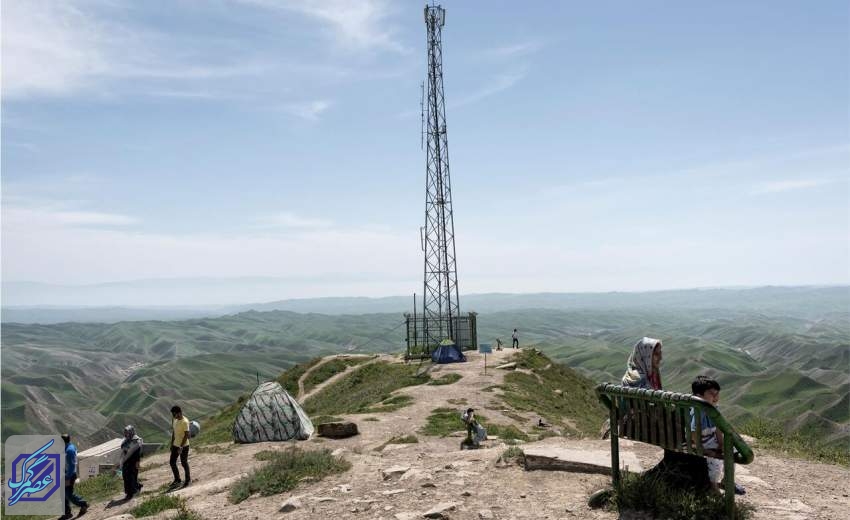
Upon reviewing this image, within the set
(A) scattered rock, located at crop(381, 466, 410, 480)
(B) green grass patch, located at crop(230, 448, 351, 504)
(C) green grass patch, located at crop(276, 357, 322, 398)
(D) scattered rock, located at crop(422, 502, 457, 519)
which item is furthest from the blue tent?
(D) scattered rock, located at crop(422, 502, 457, 519)

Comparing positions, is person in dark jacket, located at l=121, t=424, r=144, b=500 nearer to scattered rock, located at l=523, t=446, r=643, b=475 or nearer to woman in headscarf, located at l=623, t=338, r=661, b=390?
scattered rock, located at l=523, t=446, r=643, b=475

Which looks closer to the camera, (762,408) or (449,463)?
(449,463)

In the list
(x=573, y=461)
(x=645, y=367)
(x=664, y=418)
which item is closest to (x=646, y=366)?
(x=645, y=367)

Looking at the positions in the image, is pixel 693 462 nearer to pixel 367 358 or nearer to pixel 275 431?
pixel 275 431

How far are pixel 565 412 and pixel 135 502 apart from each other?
22.8 meters

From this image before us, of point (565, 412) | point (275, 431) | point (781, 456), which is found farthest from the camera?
point (565, 412)

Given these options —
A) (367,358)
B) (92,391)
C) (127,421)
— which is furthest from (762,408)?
(92,391)

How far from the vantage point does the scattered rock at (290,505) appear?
10.1 metres

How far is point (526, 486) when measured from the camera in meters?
9.59

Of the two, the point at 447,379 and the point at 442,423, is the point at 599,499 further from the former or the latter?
the point at 447,379

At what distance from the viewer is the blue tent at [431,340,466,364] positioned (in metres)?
42.0

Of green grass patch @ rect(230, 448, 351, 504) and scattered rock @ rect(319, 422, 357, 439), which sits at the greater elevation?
green grass patch @ rect(230, 448, 351, 504)

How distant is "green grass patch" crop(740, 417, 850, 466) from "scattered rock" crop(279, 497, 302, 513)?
416 inches

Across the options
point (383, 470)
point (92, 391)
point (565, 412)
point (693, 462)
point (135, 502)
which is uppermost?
point (693, 462)
